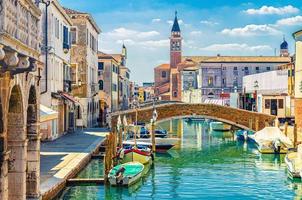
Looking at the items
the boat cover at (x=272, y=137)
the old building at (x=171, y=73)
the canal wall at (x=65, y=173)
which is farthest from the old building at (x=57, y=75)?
the old building at (x=171, y=73)

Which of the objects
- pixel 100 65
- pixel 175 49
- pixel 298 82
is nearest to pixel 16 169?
pixel 298 82

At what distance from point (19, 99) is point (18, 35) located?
1.56 m

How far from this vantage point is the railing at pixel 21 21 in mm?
7477

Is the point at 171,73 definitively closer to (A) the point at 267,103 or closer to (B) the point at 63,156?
(A) the point at 267,103

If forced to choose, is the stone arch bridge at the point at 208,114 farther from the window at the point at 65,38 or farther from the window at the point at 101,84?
the window at the point at 101,84

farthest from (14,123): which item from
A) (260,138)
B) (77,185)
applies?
(260,138)

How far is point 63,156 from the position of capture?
20.4 meters

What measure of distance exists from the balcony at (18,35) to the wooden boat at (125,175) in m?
7.89

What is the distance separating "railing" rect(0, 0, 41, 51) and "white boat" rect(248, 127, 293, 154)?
20421mm

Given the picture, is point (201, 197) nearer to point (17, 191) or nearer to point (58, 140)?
point (17, 191)

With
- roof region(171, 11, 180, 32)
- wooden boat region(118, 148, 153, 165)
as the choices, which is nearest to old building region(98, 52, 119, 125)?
wooden boat region(118, 148, 153, 165)

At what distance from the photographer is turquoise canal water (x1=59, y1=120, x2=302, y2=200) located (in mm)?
16938

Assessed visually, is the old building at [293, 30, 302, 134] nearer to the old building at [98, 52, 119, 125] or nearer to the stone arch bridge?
the stone arch bridge

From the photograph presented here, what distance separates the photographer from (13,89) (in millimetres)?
9531
